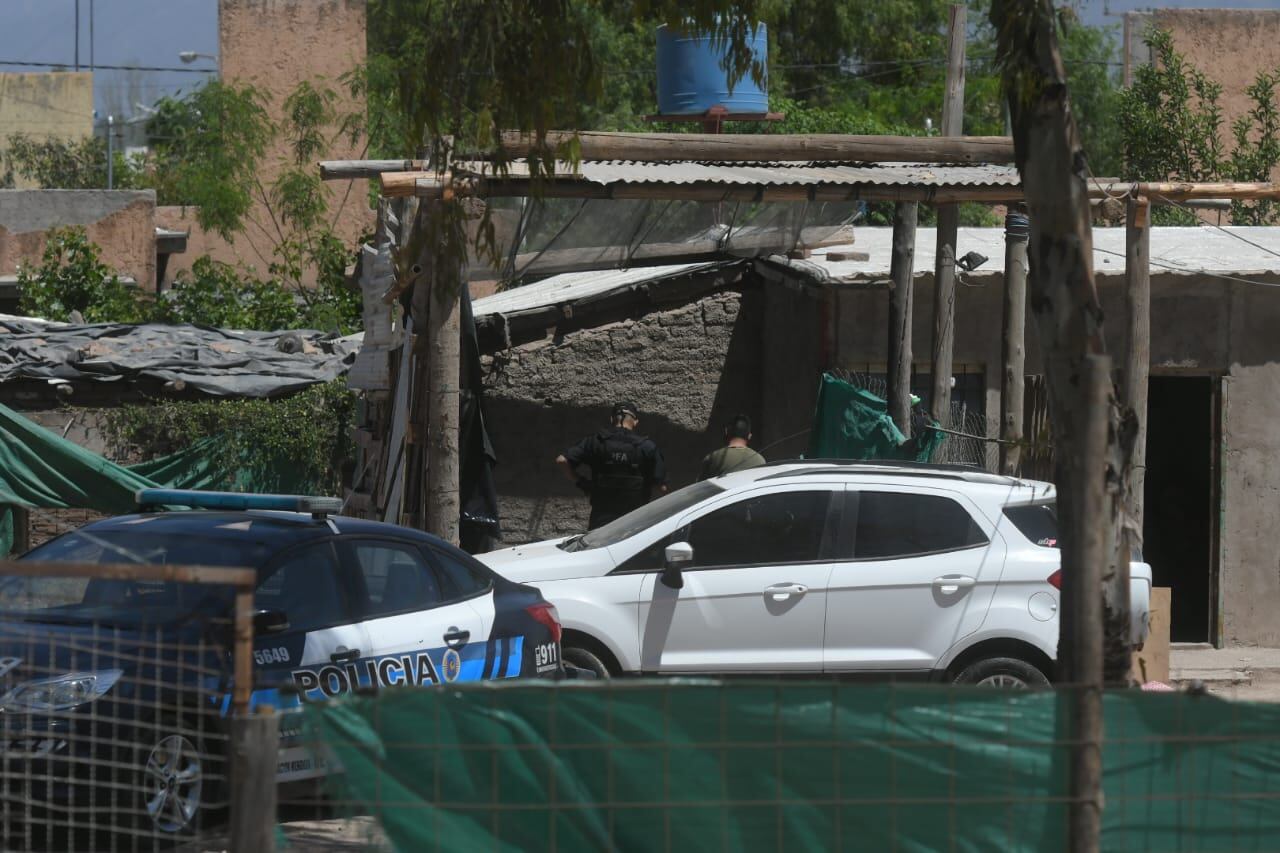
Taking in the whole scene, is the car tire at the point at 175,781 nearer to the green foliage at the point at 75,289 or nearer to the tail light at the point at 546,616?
the tail light at the point at 546,616

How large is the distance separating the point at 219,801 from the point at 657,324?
28.8ft

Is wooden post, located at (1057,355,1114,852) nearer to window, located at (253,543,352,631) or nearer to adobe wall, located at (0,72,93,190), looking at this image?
window, located at (253,543,352,631)

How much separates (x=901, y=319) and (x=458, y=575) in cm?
566

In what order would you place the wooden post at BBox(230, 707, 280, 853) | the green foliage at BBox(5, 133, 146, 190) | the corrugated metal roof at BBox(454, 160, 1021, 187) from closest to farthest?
the wooden post at BBox(230, 707, 280, 853), the corrugated metal roof at BBox(454, 160, 1021, 187), the green foliage at BBox(5, 133, 146, 190)

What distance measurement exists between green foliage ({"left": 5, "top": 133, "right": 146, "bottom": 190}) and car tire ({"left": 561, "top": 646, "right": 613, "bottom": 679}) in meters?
33.5

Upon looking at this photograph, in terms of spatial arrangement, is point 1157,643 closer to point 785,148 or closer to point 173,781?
point 785,148

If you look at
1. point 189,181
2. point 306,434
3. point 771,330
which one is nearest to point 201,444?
point 306,434

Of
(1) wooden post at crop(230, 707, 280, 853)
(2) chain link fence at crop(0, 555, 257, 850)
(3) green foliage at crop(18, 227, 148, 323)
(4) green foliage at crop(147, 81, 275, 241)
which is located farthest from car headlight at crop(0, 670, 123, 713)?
(4) green foliage at crop(147, 81, 275, 241)

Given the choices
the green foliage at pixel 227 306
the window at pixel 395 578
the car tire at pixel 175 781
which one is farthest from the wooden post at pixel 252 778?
the green foliage at pixel 227 306

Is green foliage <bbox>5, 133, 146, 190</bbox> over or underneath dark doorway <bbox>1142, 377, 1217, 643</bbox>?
over

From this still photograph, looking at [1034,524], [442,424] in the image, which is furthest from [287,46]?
[1034,524]

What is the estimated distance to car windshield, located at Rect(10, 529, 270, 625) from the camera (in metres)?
6.70

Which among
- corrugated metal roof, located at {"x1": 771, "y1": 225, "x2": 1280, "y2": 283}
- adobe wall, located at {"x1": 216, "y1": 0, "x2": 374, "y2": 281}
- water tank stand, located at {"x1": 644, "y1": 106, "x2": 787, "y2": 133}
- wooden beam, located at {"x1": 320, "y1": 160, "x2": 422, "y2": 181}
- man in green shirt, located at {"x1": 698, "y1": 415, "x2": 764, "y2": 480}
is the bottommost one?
man in green shirt, located at {"x1": 698, "y1": 415, "x2": 764, "y2": 480}

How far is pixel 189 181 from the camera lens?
92.8ft
